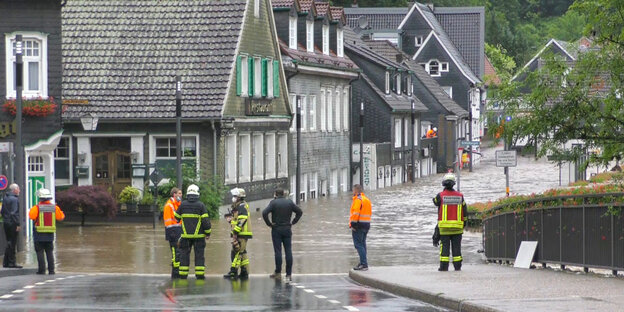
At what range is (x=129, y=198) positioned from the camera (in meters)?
42.9

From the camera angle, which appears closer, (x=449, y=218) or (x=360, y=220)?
(x=449, y=218)

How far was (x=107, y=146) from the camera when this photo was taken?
44.6m

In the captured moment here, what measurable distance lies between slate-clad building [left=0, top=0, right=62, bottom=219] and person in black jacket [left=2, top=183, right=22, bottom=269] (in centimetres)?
877

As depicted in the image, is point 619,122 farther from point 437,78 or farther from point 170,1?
point 437,78

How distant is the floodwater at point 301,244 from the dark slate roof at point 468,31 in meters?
58.0

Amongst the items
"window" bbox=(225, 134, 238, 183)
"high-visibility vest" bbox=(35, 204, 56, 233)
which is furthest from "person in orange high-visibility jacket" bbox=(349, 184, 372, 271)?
"window" bbox=(225, 134, 238, 183)

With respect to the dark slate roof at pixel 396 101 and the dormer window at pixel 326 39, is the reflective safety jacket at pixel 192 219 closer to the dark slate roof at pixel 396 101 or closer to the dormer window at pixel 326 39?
the dormer window at pixel 326 39

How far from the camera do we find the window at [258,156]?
49.7 meters

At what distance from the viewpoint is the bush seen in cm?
4025

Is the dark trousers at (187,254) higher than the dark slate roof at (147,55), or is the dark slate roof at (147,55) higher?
the dark slate roof at (147,55)

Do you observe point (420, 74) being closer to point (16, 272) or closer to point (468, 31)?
point (468, 31)

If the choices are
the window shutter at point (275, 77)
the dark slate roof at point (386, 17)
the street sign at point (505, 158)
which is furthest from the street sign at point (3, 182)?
the dark slate roof at point (386, 17)

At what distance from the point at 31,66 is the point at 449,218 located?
16596 mm

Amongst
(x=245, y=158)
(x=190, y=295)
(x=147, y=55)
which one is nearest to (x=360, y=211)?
(x=190, y=295)
